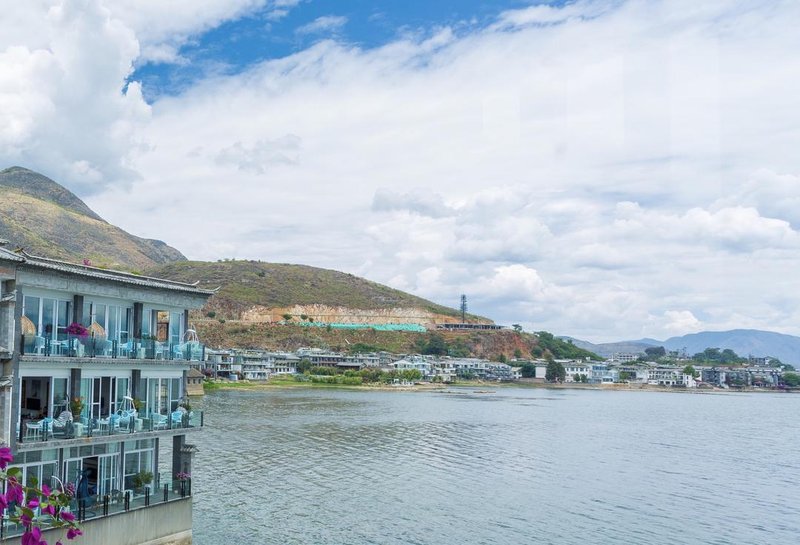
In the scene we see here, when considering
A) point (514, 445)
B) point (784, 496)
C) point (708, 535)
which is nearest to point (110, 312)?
point (708, 535)

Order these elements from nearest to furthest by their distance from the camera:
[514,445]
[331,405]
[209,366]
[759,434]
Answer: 1. [514,445]
2. [759,434]
3. [331,405]
4. [209,366]

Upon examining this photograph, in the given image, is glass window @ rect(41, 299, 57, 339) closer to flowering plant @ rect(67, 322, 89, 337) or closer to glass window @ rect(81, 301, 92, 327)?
flowering plant @ rect(67, 322, 89, 337)

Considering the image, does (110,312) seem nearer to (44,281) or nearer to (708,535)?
(44,281)

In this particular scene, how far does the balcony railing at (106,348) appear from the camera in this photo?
2595 centimetres

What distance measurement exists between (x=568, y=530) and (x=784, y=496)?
2434 centimetres

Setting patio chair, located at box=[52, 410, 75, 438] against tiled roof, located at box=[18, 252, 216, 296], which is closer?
tiled roof, located at box=[18, 252, 216, 296]

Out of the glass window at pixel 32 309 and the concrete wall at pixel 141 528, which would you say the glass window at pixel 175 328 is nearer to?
the concrete wall at pixel 141 528

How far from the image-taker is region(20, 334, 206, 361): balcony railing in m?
26.0

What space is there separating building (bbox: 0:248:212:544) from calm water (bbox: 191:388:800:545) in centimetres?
725

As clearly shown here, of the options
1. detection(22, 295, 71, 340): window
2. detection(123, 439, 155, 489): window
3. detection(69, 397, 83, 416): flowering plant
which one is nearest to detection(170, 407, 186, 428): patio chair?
detection(123, 439, 155, 489): window

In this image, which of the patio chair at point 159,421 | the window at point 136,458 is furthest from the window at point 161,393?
the window at point 136,458

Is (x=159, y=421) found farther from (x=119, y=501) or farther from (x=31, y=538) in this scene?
(x=31, y=538)

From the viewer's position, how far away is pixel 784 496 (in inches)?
2299

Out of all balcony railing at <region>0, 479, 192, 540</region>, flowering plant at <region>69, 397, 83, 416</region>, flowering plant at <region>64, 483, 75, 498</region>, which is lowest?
balcony railing at <region>0, 479, 192, 540</region>
